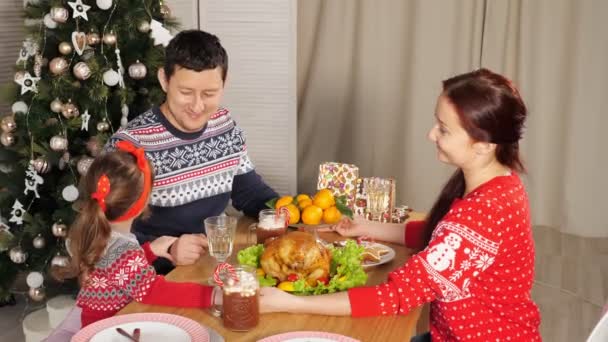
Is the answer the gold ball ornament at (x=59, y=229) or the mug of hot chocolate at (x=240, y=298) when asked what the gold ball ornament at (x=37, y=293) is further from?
the mug of hot chocolate at (x=240, y=298)

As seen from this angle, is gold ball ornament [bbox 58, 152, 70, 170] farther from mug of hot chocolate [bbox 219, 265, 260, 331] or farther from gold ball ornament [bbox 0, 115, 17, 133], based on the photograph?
mug of hot chocolate [bbox 219, 265, 260, 331]

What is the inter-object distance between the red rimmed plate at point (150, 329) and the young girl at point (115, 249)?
0.09m

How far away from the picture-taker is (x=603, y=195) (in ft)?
15.0

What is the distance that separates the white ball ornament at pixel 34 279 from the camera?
3156 millimetres

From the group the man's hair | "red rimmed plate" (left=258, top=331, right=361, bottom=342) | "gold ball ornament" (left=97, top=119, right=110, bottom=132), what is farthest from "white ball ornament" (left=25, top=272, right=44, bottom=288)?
"red rimmed plate" (left=258, top=331, right=361, bottom=342)

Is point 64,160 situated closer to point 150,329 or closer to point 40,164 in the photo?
point 40,164

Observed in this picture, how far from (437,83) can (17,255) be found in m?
2.79

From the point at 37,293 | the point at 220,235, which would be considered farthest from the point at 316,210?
the point at 37,293

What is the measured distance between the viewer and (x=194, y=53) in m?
2.17

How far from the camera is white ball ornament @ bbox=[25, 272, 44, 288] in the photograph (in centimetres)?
316

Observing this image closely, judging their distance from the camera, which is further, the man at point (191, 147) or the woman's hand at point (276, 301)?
the man at point (191, 147)

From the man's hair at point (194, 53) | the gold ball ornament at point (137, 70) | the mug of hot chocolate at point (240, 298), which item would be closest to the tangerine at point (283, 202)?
the man's hair at point (194, 53)

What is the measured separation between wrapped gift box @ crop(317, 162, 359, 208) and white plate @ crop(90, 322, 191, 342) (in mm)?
941

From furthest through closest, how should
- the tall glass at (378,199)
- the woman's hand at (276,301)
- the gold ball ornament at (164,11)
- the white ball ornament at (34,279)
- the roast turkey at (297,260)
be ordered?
the gold ball ornament at (164,11) < the white ball ornament at (34,279) < the tall glass at (378,199) < the roast turkey at (297,260) < the woman's hand at (276,301)
